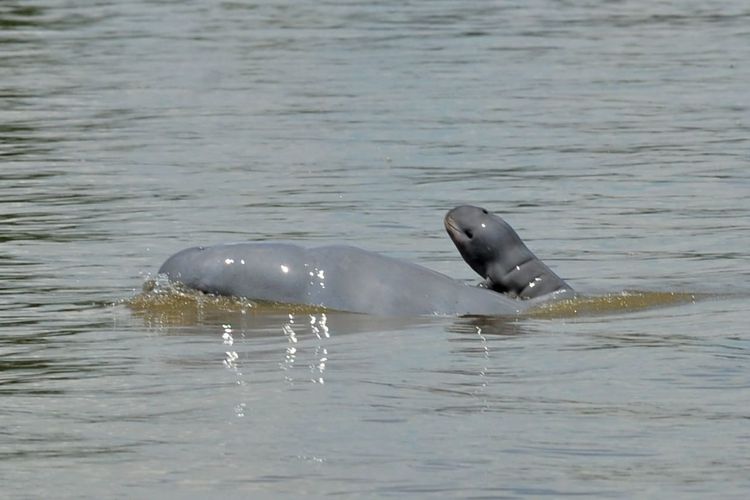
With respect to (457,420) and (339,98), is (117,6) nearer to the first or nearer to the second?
(339,98)

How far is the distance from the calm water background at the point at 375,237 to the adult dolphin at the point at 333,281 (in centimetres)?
21

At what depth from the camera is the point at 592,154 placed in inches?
738

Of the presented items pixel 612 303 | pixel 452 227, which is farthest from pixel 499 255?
pixel 612 303

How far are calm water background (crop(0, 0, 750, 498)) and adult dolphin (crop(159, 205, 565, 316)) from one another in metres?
0.21

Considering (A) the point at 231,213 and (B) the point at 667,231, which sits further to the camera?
(A) the point at 231,213

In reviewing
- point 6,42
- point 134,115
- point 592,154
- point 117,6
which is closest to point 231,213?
point 592,154

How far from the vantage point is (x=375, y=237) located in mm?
Answer: 14617

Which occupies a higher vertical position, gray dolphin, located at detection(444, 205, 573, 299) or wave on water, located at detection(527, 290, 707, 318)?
gray dolphin, located at detection(444, 205, 573, 299)

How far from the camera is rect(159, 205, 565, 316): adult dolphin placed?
1157 cm

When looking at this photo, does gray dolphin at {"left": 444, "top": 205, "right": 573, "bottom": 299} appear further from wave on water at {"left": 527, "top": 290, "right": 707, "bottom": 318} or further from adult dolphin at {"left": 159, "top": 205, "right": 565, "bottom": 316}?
adult dolphin at {"left": 159, "top": 205, "right": 565, "bottom": 316}

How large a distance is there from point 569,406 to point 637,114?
41.8 feet

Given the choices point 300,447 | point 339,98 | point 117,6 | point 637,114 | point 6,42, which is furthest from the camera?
point 117,6

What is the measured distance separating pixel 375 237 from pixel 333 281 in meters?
3.03

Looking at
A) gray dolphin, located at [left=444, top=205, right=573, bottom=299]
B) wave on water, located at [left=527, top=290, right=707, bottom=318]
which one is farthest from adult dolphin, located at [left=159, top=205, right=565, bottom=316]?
gray dolphin, located at [left=444, top=205, right=573, bottom=299]
